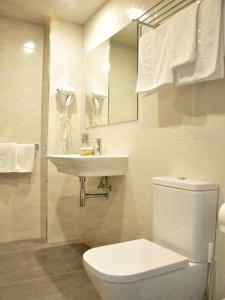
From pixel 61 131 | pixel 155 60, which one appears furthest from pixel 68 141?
pixel 155 60

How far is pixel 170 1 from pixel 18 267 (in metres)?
2.24

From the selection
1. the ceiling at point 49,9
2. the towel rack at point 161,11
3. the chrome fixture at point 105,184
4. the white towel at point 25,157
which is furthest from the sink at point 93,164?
the ceiling at point 49,9

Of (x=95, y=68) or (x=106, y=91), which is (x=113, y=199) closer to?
(x=106, y=91)

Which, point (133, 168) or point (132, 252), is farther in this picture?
point (133, 168)

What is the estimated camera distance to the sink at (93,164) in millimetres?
1954

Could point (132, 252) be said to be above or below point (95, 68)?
below

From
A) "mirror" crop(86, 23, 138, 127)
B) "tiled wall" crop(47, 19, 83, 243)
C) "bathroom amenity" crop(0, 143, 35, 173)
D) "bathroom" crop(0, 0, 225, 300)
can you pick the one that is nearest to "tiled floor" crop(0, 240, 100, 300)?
"bathroom" crop(0, 0, 225, 300)

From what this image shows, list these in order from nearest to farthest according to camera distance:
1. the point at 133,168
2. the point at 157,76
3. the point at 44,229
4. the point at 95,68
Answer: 1. the point at 157,76
2. the point at 133,168
3. the point at 95,68
4. the point at 44,229

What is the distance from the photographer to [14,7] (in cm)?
259

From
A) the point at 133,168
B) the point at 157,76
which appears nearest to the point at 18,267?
the point at 133,168

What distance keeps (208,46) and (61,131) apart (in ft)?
6.02

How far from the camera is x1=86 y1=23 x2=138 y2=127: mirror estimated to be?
2113mm

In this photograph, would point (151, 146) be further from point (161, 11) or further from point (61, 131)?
point (61, 131)

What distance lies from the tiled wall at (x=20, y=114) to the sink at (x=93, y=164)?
2.83ft
